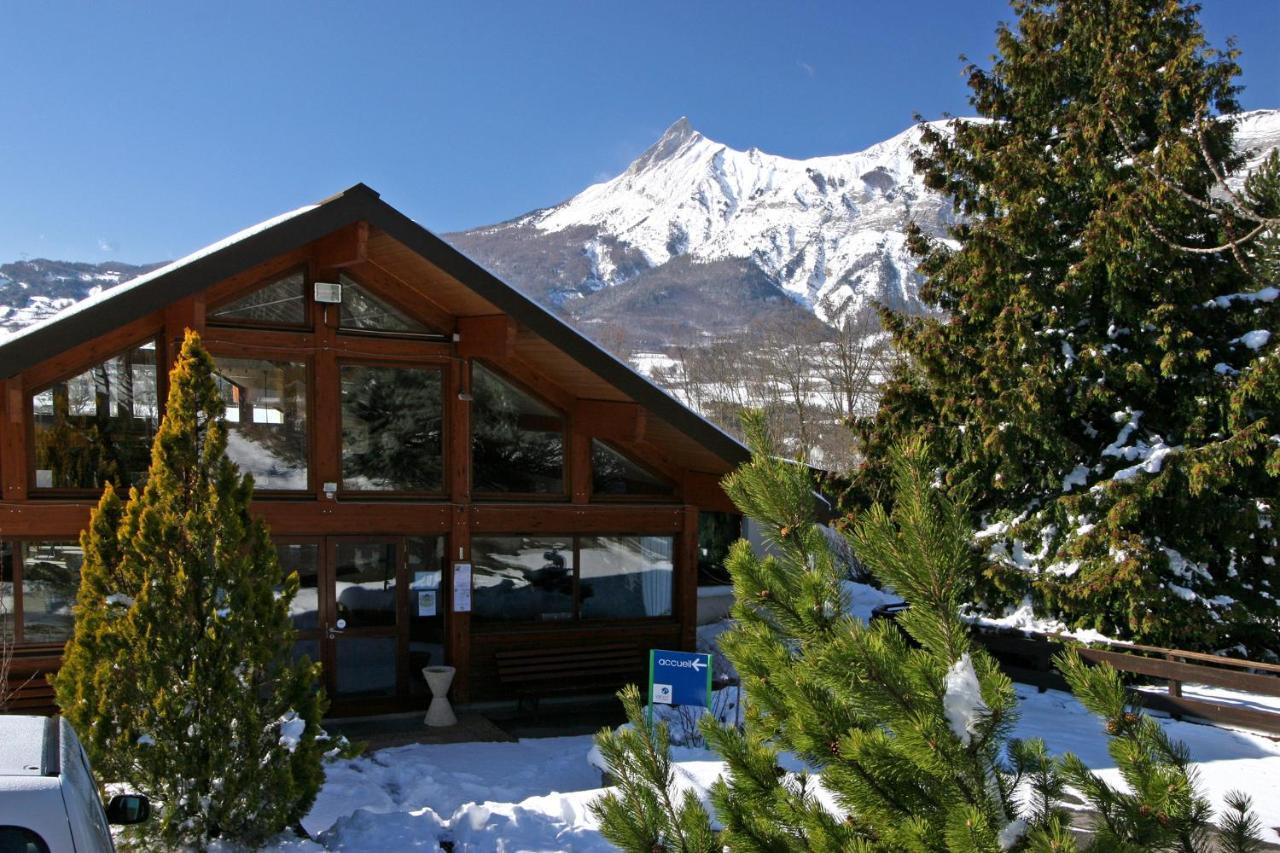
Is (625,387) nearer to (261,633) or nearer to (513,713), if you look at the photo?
(513,713)

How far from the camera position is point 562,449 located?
12680 mm

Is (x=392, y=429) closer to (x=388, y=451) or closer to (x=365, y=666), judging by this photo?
(x=388, y=451)

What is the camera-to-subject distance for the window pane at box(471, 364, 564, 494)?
1220cm

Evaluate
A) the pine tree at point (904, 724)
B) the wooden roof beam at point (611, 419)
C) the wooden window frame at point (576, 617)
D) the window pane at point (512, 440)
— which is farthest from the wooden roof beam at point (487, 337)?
the pine tree at point (904, 724)

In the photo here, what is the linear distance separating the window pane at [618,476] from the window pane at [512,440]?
468 mm

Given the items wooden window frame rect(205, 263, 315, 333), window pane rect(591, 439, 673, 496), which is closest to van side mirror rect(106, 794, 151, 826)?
wooden window frame rect(205, 263, 315, 333)

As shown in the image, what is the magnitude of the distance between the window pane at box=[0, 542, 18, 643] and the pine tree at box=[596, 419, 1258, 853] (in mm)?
9049

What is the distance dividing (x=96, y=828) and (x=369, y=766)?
241 inches

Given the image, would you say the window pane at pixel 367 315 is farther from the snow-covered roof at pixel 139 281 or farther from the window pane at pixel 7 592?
the window pane at pixel 7 592

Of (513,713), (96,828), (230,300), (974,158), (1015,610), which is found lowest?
(513,713)

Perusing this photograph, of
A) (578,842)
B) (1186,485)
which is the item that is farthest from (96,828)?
(1186,485)

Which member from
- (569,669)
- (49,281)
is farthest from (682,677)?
(49,281)

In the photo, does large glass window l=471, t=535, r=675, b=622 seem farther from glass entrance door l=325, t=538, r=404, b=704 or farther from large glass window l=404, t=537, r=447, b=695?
glass entrance door l=325, t=538, r=404, b=704

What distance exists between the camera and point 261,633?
659 centimetres
